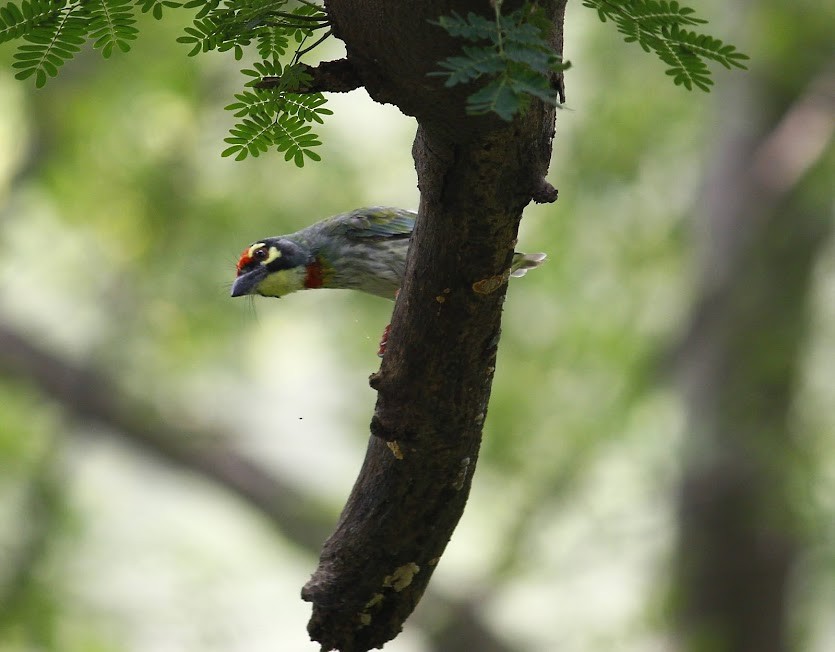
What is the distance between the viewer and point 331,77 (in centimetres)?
209

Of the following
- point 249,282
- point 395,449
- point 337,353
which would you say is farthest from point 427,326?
point 337,353

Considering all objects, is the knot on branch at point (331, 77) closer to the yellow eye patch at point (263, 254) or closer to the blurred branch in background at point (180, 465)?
the yellow eye patch at point (263, 254)

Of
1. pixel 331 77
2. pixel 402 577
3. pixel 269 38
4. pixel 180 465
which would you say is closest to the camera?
pixel 331 77

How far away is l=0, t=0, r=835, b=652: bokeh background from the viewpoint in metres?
8.84

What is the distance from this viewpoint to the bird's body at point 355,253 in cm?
423

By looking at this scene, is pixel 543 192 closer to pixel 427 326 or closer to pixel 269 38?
pixel 427 326

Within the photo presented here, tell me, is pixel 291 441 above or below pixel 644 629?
above

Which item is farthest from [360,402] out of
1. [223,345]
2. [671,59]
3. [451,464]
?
[671,59]

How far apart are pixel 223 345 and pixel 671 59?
7.65 m

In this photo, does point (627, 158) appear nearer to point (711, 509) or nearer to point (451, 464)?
point (711, 509)

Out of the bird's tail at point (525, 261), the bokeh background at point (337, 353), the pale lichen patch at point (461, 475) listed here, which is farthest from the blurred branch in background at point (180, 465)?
the pale lichen patch at point (461, 475)

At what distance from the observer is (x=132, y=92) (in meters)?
8.86

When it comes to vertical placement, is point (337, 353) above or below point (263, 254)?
above

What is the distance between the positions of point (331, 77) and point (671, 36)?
69 centimetres
